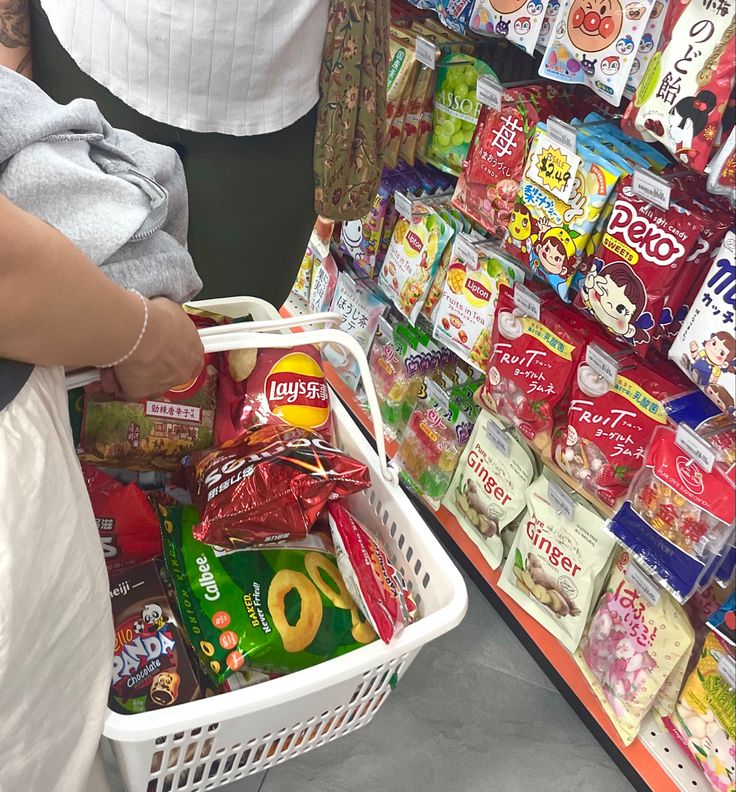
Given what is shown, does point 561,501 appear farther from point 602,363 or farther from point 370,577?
point 370,577

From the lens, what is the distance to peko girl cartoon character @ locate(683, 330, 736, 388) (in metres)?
1.11

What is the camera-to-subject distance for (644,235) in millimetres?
1210

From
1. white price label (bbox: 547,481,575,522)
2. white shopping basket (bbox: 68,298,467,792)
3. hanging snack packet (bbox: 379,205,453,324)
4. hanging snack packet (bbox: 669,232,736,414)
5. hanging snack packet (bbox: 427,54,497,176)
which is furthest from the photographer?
hanging snack packet (bbox: 379,205,453,324)

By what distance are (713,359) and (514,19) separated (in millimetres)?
729

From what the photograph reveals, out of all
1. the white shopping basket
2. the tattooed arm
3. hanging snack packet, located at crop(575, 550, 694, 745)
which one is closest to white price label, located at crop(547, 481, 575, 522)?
hanging snack packet, located at crop(575, 550, 694, 745)

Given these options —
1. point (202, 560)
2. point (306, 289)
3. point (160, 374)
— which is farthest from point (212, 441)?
point (306, 289)

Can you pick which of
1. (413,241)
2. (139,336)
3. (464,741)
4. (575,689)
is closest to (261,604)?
(139,336)

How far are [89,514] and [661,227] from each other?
923mm

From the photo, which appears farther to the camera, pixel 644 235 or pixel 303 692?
pixel 644 235

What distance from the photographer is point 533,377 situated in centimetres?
152

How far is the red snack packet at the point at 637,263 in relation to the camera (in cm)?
117

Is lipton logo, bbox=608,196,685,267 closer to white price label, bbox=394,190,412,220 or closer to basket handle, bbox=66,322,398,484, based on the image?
basket handle, bbox=66,322,398,484

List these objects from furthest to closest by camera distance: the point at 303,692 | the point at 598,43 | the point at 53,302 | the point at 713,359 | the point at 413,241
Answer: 1. the point at 413,241
2. the point at 598,43
3. the point at 713,359
4. the point at 303,692
5. the point at 53,302

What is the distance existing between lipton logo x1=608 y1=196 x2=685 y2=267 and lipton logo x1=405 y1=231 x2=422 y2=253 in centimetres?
66
